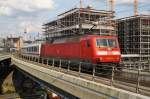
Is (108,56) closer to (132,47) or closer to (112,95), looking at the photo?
(112,95)

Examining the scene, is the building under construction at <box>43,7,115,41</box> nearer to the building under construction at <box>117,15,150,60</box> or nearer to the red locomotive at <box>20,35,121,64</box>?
the building under construction at <box>117,15,150,60</box>

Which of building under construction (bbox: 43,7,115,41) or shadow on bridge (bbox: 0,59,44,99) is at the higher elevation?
building under construction (bbox: 43,7,115,41)

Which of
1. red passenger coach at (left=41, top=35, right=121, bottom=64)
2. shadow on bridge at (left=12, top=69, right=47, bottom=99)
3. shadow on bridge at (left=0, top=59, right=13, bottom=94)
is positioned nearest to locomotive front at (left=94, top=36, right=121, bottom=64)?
red passenger coach at (left=41, top=35, right=121, bottom=64)

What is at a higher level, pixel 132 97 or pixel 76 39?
pixel 76 39

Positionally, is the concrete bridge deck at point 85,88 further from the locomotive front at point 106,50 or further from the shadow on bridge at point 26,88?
the shadow on bridge at point 26,88

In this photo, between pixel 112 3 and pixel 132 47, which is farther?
pixel 112 3

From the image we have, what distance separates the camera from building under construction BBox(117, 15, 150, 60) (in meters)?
65.3

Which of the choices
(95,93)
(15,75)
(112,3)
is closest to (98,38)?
(95,93)

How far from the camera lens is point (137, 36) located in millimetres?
67250

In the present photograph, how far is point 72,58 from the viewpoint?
33.0 metres

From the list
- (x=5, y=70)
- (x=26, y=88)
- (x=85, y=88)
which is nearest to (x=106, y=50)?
(x=85, y=88)

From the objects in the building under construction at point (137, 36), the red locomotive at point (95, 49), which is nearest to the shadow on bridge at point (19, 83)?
the building under construction at point (137, 36)

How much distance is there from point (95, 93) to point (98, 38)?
38.2 feet

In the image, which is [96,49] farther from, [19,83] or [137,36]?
[19,83]
